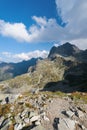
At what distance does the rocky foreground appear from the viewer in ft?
83.2

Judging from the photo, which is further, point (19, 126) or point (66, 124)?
point (19, 126)

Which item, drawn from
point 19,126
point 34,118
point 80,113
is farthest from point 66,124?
point 19,126

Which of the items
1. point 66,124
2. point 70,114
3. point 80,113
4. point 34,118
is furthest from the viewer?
point 70,114

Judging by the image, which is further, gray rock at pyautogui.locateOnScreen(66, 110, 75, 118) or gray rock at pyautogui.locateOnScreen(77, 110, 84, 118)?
gray rock at pyautogui.locateOnScreen(66, 110, 75, 118)

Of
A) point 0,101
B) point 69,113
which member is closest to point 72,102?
point 69,113

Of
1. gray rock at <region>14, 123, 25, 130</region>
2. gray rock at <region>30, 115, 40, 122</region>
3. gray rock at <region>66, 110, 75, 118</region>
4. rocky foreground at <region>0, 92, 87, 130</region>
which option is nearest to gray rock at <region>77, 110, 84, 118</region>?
rocky foreground at <region>0, 92, 87, 130</region>

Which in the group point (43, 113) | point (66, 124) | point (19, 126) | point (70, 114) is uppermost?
point (43, 113)

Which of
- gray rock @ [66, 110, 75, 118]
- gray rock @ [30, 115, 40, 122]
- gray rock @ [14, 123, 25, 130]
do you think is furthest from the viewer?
gray rock @ [66, 110, 75, 118]

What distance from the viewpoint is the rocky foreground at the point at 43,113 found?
25.4 metres

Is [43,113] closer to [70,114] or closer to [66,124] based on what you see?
[70,114]

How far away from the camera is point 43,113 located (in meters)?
28.7

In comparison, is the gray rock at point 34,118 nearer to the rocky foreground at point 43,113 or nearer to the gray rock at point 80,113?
the rocky foreground at point 43,113

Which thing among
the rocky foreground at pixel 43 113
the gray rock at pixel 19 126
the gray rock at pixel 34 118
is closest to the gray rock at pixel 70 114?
the rocky foreground at pixel 43 113

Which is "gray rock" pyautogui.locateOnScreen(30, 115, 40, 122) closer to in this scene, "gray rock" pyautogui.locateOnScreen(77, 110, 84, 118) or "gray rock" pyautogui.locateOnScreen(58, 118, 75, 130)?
"gray rock" pyautogui.locateOnScreen(58, 118, 75, 130)
